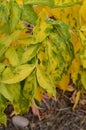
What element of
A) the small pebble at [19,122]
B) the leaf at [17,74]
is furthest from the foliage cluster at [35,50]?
the small pebble at [19,122]

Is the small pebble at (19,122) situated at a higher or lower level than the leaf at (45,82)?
lower

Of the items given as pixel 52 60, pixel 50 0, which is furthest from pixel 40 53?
pixel 50 0

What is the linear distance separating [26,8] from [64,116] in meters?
1.92

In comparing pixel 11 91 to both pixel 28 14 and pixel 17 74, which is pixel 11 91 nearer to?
pixel 17 74

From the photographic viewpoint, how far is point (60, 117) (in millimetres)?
2643

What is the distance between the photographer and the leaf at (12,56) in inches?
31.4

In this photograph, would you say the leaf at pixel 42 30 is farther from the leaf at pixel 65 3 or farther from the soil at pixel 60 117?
the soil at pixel 60 117

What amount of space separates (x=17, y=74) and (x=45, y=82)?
0.07 m

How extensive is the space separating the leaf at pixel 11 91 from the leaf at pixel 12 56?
54 millimetres

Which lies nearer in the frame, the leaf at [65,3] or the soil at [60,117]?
the leaf at [65,3]

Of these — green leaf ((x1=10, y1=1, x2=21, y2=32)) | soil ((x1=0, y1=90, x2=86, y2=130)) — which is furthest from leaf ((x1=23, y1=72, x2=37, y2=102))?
soil ((x1=0, y1=90, x2=86, y2=130))

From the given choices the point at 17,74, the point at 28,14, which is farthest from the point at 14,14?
the point at 17,74

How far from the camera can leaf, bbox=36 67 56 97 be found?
0.77 m

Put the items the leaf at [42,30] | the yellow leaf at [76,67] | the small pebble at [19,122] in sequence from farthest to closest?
the small pebble at [19,122] → the yellow leaf at [76,67] → the leaf at [42,30]
